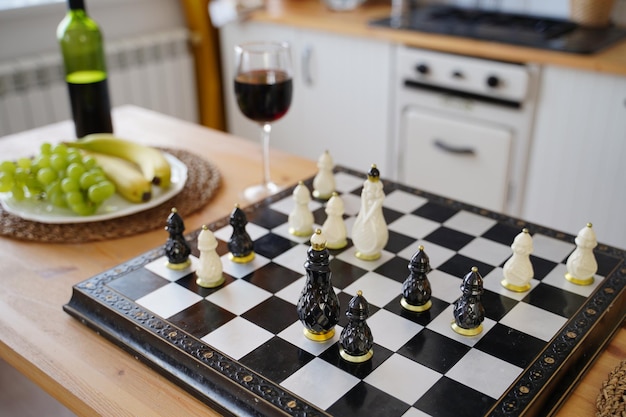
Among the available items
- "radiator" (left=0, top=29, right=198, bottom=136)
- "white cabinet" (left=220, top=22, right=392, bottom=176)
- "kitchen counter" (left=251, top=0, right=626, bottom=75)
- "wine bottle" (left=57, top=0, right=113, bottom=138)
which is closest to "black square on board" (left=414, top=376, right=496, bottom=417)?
"wine bottle" (left=57, top=0, right=113, bottom=138)

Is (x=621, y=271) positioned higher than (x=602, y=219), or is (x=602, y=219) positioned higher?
(x=621, y=271)

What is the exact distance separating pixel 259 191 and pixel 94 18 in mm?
1841

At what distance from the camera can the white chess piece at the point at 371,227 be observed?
104 centimetres

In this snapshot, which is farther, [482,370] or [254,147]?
[254,147]

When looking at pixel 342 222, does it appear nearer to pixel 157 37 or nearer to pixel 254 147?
pixel 254 147

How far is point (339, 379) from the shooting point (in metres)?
0.78

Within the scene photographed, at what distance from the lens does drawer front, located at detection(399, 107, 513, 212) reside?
2.29 meters

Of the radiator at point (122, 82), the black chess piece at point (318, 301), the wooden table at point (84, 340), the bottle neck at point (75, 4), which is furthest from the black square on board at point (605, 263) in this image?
the radiator at point (122, 82)

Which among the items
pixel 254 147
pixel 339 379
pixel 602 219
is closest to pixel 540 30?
pixel 602 219

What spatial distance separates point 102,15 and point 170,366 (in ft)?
7.71

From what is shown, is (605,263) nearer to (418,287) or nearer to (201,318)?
(418,287)

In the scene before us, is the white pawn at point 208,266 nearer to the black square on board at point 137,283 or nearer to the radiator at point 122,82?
the black square on board at point 137,283

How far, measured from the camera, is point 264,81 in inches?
50.6

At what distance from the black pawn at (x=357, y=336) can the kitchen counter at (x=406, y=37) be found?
1.50 meters
